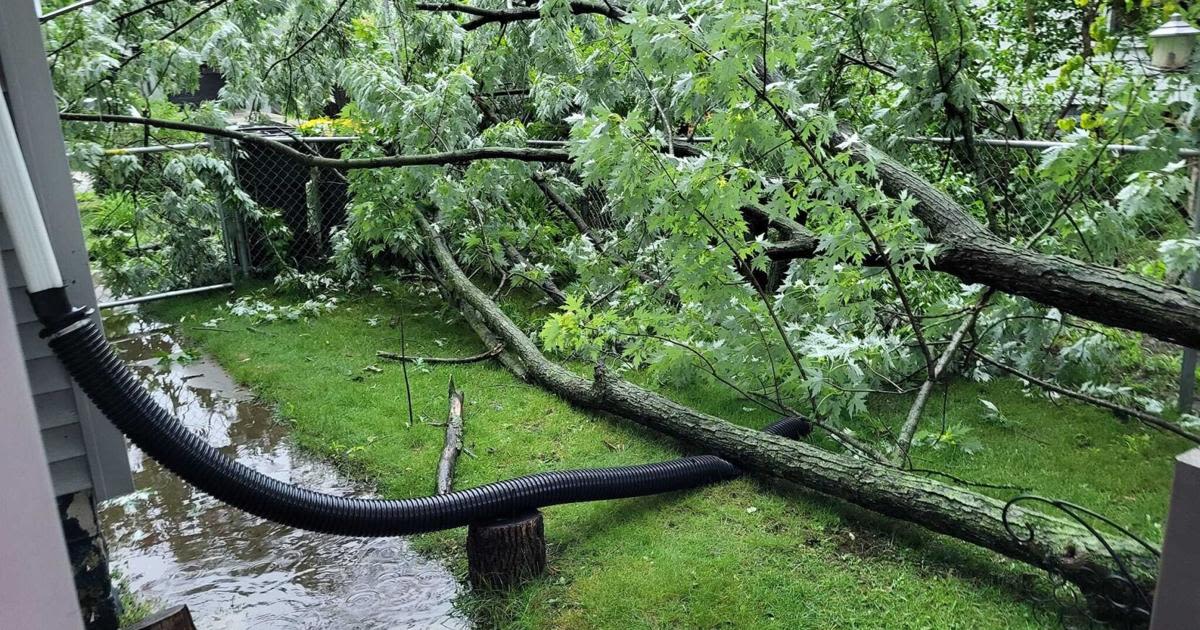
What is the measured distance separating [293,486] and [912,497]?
2.46m

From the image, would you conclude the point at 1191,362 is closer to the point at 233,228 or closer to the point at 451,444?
the point at 451,444

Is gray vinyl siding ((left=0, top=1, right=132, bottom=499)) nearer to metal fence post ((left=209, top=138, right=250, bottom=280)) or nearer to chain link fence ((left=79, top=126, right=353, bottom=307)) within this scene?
chain link fence ((left=79, top=126, right=353, bottom=307))

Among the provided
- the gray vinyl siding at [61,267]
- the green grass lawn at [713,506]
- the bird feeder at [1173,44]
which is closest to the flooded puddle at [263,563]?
the green grass lawn at [713,506]

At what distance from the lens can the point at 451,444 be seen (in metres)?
4.59

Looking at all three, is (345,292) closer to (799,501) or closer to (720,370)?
(720,370)

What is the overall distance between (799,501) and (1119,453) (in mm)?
1810

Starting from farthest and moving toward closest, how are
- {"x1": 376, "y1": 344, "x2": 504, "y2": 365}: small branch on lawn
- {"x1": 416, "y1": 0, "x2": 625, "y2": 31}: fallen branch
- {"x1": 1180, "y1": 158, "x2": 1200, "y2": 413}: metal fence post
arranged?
{"x1": 376, "y1": 344, "x2": 504, "y2": 365}: small branch on lawn, {"x1": 416, "y1": 0, "x2": 625, "y2": 31}: fallen branch, {"x1": 1180, "y1": 158, "x2": 1200, "y2": 413}: metal fence post

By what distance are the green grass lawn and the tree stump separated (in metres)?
0.07

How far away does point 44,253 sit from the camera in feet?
6.95

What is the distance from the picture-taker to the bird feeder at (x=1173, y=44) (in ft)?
14.0

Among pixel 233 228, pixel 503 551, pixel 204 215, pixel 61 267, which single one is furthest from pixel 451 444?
pixel 233 228

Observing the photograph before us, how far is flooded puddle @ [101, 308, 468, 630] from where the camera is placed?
3314 mm

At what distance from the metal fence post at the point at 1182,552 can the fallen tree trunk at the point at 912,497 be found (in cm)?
226

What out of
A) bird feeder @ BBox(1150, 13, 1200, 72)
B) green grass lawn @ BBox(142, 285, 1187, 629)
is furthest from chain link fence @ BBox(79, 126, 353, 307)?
bird feeder @ BBox(1150, 13, 1200, 72)
